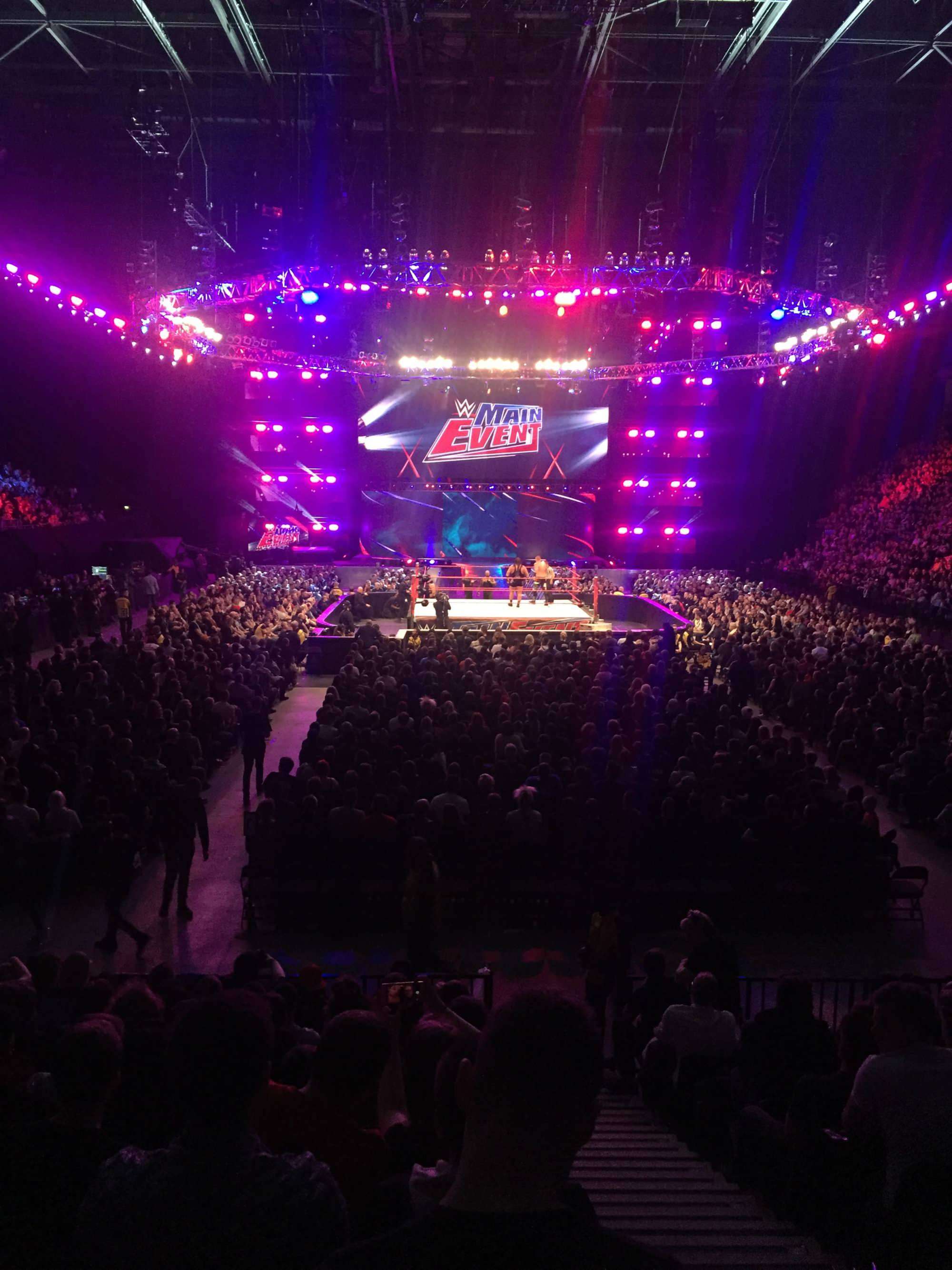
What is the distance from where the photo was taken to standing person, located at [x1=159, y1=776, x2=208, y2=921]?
299 inches

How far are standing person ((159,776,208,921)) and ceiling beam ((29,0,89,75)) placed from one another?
58.3ft

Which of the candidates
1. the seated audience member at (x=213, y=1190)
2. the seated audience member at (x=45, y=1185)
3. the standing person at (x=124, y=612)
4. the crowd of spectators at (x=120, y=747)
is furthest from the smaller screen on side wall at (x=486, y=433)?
the seated audience member at (x=213, y=1190)

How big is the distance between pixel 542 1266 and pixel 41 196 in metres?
26.5

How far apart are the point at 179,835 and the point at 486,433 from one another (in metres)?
Answer: 27.5

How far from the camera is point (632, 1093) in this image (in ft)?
17.0

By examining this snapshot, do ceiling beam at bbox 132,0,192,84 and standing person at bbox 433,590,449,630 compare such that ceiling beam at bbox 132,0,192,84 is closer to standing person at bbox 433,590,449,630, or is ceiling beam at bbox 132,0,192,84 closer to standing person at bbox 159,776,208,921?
standing person at bbox 433,590,449,630

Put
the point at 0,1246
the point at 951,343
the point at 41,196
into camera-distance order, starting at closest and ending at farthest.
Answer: the point at 0,1246 < the point at 41,196 < the point at 951,343

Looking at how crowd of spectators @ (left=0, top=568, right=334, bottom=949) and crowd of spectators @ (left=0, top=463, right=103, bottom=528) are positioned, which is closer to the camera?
crowd of spectators @ (left=0, top=568, right=334, bottom=949)

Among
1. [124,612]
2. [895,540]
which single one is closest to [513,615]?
[124,612]

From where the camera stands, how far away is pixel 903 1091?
2.51 m

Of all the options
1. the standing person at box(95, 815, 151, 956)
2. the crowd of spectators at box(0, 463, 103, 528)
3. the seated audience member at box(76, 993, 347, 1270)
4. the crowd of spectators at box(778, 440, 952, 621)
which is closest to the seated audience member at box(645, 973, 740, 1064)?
the seated audience member at box(76, 993, 347, 1270)

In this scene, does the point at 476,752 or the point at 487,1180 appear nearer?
the point at 487,1180

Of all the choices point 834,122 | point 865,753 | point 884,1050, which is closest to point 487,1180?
point 884,1050

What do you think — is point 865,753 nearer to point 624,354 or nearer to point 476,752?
point 476,752
